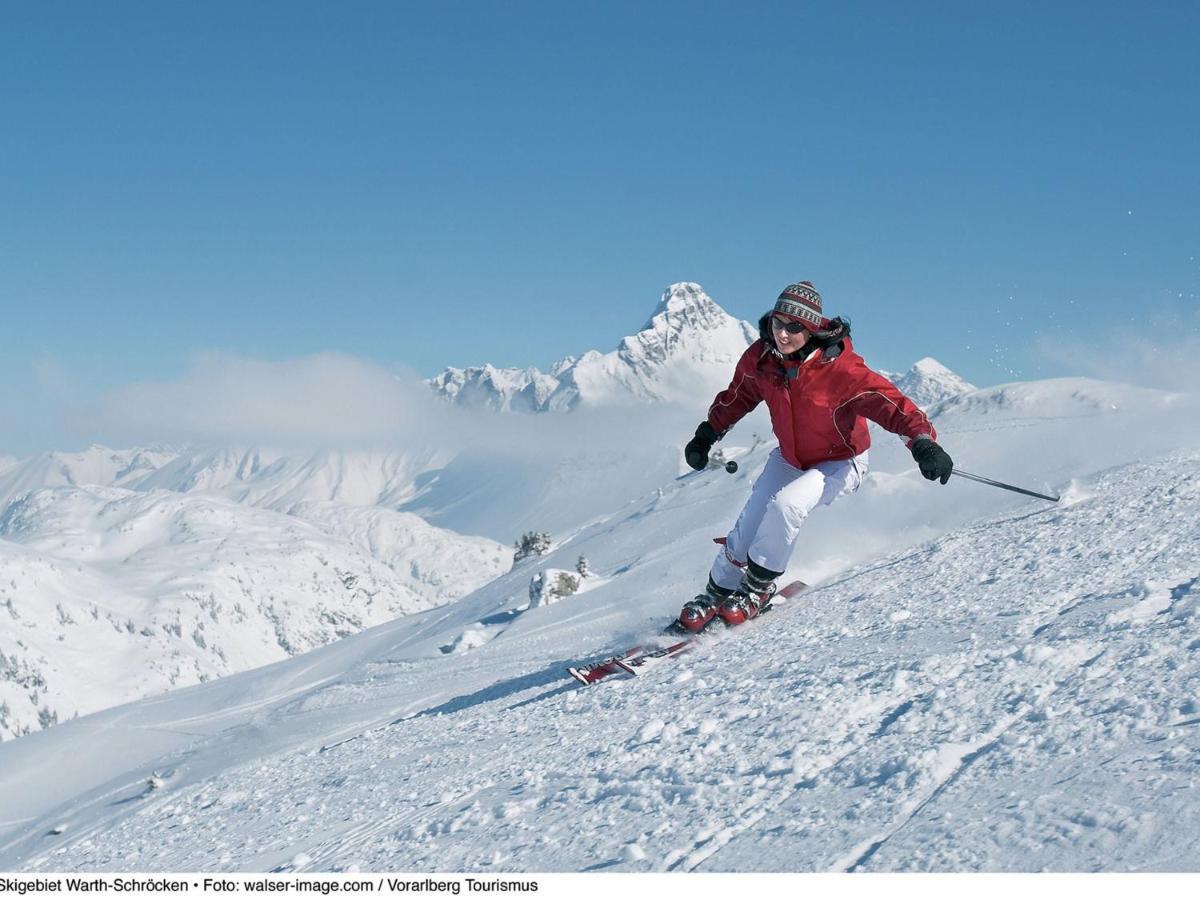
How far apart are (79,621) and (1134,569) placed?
19702 cm

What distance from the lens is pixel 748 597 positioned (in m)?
7.61

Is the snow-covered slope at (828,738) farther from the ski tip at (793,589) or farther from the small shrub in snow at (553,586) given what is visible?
the small shrub in snow at (553,586)

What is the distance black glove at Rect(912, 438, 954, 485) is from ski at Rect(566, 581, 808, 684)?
7.45 ft

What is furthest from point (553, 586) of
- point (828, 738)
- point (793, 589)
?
point (828, 738)

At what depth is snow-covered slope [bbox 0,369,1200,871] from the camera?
307 cm

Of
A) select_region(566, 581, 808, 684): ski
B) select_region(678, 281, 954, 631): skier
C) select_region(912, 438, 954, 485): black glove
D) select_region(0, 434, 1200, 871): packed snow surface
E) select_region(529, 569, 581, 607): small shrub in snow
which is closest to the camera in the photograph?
select_region(0, 434, 1200, 871): packed snow surface

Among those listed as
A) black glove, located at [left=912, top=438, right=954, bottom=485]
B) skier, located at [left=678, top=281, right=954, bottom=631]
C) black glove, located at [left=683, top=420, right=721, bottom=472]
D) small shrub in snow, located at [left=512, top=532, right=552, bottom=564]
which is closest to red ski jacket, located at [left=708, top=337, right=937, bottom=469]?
skier, located at [left=678, top=281, right=954, bottom=631]

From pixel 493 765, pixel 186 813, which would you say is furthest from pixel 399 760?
pixel 186 813

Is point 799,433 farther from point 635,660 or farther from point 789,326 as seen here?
point 635,660

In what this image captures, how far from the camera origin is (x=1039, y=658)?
432 centimetres

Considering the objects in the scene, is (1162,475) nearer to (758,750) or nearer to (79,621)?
(758,750)

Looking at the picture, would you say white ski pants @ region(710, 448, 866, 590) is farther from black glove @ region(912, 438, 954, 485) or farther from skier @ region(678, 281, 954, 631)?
black glove @ region(912, 438, 954, 485)

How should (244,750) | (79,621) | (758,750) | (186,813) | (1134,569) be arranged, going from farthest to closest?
1. (79,621)
2. (244,750)
3. (186,813)
4. (1134,569)
5. (758,750)

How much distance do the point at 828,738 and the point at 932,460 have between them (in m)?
3.06
